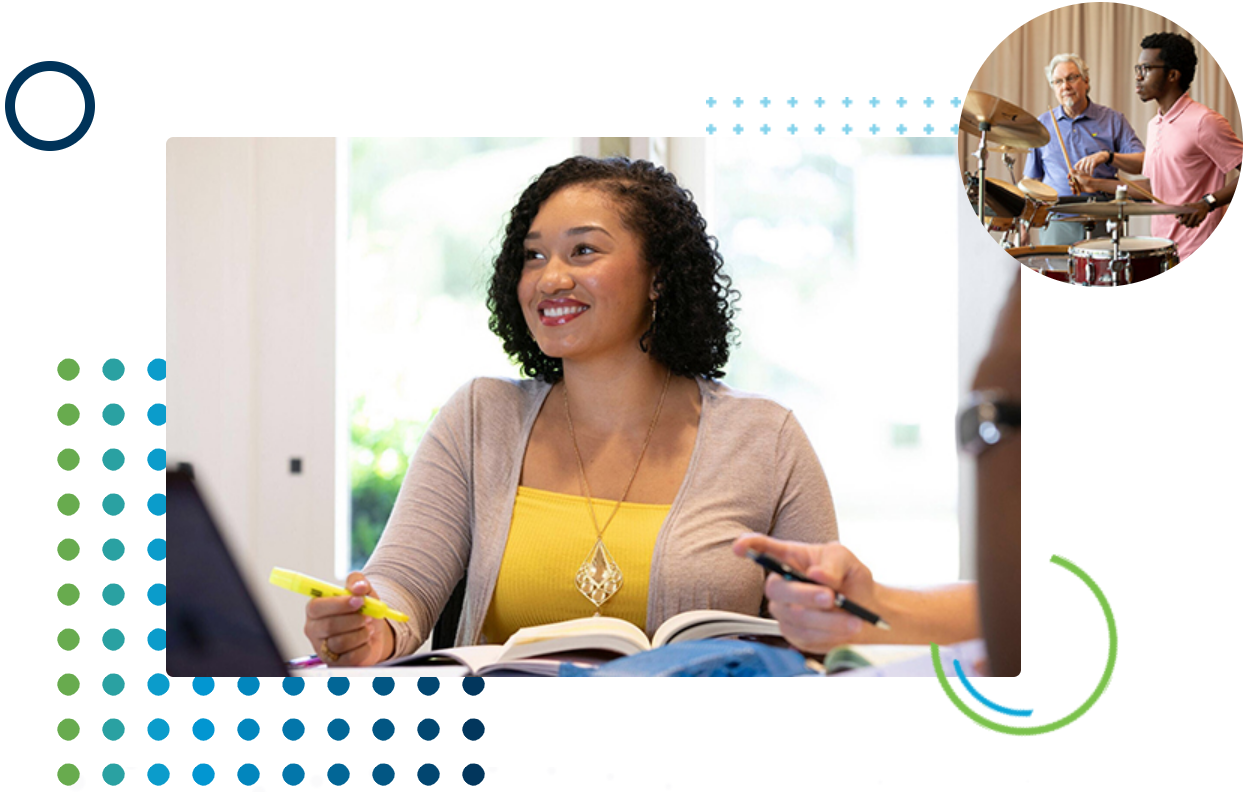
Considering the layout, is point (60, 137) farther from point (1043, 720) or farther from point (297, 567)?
point (1043, 720)

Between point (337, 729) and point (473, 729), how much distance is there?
0.62 feet

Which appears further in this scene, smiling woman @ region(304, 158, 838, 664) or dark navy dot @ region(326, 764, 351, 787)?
smiling woman @ region(304, 158, 838, 664)

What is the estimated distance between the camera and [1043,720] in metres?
1.26

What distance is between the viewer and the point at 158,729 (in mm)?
1272

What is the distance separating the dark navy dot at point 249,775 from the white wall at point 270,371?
427 mm

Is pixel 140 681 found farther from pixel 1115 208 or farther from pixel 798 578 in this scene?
pixel 1115 208

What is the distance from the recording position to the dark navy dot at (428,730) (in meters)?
1.25

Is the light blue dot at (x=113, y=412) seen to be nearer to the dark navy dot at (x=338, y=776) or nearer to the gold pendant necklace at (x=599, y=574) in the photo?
the dark navy dot at (x=338, y=776)

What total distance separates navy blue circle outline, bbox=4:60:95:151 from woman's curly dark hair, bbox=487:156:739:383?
0.65 meters

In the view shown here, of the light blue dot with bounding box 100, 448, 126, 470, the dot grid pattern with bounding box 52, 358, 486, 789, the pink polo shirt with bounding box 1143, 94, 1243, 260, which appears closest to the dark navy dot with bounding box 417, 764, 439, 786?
the dot grid pattern with bounding box 52, 358, 486, 789

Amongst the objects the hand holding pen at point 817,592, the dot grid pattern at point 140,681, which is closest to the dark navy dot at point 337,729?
the dot grid pattern at point 140,681

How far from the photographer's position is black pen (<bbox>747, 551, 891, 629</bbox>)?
113 centimetres

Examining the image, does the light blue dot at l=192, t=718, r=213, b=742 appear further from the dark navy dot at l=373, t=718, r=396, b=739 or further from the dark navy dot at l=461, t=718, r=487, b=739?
the dark navy dot at l=461, t=718, r=487, b=739

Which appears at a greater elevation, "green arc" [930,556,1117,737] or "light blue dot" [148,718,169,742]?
"green arc" [930,556,1117,737]
